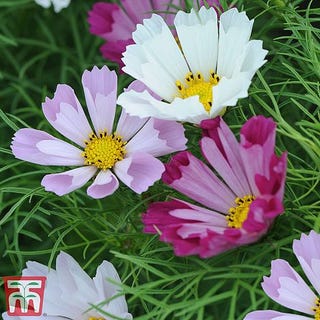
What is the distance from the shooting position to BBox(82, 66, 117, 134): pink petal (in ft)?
2.31

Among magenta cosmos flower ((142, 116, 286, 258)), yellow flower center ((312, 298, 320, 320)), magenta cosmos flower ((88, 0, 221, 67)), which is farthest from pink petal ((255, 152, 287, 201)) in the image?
magenta cosmos flower ((88, 0, 221, 67))

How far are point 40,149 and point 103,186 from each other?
0.07 metres

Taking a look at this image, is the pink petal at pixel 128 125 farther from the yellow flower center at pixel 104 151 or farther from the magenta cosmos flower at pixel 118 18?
the magenta cosmos flower at pixel 118 18

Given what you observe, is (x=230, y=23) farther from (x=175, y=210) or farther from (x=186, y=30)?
(x=175, y=210)

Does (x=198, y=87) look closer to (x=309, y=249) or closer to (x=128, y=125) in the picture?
(x=128, y=125)

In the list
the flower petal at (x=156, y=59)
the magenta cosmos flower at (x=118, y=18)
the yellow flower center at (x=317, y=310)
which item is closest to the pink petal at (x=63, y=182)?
the flower petal at (x=156, y=59)

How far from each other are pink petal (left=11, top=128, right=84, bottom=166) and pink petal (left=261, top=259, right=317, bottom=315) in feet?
0.69

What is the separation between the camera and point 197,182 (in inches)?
25.2

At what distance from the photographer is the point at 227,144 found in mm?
626

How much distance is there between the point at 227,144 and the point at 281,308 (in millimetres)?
181

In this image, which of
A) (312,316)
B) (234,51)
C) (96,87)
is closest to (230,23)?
(234,51)

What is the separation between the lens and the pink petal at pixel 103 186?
0.63m

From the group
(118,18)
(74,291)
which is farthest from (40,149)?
(118,18)

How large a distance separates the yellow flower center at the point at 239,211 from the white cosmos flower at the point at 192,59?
77 mm
